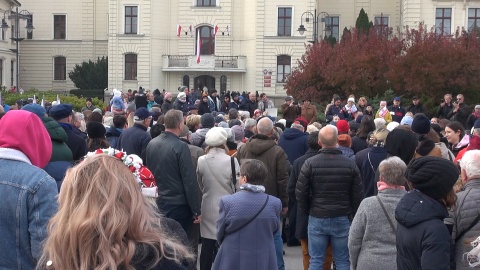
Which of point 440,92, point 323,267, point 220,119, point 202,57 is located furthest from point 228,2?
point 323,267

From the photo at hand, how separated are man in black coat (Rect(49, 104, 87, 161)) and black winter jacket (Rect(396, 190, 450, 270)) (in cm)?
409

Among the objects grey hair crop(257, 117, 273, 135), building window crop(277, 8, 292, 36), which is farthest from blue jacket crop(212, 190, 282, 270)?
building window crop(277, 8, 292, 36)

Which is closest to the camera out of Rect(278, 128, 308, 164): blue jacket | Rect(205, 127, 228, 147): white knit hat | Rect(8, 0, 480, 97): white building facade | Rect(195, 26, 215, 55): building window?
Rect(205, 127, 228, 147): white knit hat

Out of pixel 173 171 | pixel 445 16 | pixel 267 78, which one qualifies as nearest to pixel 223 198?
pixel 173 171

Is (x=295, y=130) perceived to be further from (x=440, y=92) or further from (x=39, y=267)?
(x=440, y=92)

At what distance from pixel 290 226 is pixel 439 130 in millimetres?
3230

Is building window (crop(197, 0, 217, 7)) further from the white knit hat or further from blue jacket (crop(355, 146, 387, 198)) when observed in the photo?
the white knit hat

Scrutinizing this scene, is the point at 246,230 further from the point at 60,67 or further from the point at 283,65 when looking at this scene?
the point at 60,67

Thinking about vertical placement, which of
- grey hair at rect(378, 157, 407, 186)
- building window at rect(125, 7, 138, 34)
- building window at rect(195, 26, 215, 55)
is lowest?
grey hair at rect(378, 157, 407, 186)

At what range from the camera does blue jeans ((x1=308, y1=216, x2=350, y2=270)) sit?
8422mm

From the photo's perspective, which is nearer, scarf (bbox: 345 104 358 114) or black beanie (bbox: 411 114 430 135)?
black beanie (bbox: 411 114 430 135)

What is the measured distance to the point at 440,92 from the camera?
27969 millimetres

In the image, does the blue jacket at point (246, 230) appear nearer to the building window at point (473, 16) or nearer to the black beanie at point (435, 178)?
the black beanie at point (435, 178)

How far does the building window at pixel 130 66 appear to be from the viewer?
2269 inches
